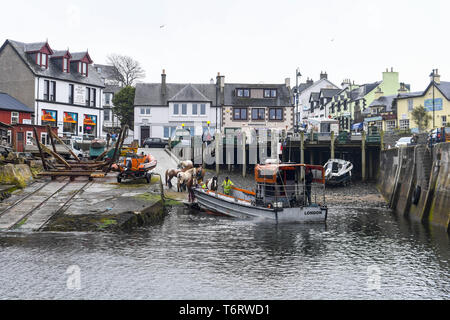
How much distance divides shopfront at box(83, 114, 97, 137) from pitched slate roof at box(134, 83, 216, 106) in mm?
7931

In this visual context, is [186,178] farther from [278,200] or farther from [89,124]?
[89,124]

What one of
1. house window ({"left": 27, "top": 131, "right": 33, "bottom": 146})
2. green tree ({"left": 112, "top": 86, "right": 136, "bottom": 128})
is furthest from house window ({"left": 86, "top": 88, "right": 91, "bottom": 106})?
green tree ({"left": 112, "top": 86, "right": 136, "bottom": 128})

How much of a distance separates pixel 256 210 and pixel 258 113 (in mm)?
39514

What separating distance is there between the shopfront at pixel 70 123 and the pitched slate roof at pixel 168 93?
10830mm

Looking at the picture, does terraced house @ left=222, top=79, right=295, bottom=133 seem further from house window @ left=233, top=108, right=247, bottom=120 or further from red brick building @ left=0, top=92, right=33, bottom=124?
red brick building @ left=0, top=92, right=33, bottom=124

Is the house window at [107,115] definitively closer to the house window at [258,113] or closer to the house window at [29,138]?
the house window at [258,113]

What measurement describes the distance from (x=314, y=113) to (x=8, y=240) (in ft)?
257

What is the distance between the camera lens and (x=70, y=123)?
179ft

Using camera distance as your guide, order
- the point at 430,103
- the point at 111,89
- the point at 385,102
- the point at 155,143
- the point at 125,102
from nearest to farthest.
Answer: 1. the point at 155,143
2. the point at 430,103
3. the point at 385,102
4. the point at 125,102
5. the point at 111,89

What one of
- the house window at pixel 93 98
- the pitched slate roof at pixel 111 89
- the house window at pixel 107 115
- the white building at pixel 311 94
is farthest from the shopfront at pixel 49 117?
the white building at pixel 311 94

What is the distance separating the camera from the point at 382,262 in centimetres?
1758

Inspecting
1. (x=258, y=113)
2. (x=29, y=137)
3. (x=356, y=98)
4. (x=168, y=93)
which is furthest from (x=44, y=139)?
(x=356, y=98)
